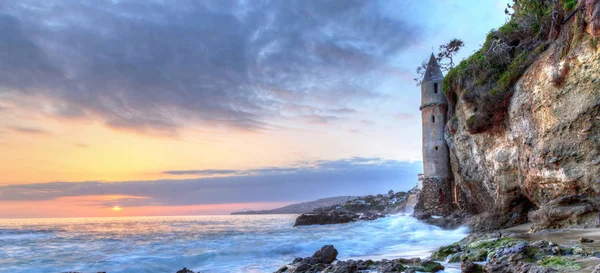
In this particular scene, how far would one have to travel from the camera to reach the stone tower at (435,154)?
24078 millimetres

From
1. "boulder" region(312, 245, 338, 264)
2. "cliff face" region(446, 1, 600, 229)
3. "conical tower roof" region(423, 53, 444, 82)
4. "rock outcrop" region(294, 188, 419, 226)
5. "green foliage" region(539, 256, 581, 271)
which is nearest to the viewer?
"green foliage" region(539, 256, 581, 271)

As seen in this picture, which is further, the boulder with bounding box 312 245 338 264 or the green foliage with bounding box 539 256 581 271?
the boulder with bounding box 312 245 338 264

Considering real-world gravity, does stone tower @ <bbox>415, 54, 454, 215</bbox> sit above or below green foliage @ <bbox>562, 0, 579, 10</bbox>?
below

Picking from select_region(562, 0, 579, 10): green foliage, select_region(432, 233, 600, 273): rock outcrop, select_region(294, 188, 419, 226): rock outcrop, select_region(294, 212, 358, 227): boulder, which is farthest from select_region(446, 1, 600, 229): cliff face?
select_region(294, 188, 419, 226): rock outcrop

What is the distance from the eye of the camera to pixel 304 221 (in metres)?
36.8

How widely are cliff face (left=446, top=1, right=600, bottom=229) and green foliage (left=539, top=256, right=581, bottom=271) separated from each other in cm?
589

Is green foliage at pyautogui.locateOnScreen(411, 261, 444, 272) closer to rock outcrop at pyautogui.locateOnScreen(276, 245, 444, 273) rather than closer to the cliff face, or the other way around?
rock outcrop at pyautogui.locateOnScreen(276, 245, 444, 273)

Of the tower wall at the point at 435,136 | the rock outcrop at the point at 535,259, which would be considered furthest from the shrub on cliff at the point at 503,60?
the rock outcrop at the point at 535,259

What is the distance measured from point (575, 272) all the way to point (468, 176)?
15373 mm

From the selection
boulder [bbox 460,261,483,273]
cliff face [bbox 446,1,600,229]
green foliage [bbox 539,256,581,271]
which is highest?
cliff face [bbox 446,1,600,229]

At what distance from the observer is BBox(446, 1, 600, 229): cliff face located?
11023mm

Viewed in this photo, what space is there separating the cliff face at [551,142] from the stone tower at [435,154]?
20.4 feet

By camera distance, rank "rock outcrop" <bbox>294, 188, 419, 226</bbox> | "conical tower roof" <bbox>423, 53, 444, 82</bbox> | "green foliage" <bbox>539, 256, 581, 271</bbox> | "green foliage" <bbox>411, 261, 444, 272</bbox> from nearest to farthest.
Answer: "green foliage" <bbox>539, 256, 581, 271</bbox>, "green foliage" <bbox>411, 261, 444, 272</bbox>, "conical tower roof" <bbox>423, 53, 444, 82</bbox>, "rock outcrop" <bbox>294, 188, 419, 226</bbox>

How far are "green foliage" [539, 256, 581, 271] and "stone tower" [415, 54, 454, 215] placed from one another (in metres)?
18.5
